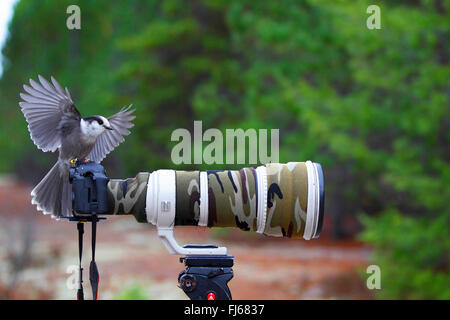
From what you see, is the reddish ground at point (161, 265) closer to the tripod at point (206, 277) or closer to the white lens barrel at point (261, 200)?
the tripod at point (206, 277)

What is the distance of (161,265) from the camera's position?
11500 mm

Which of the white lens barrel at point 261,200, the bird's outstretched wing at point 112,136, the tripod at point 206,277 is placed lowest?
the tripod at point 206,277

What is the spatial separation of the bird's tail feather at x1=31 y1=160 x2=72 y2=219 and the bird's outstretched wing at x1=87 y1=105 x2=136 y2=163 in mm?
142

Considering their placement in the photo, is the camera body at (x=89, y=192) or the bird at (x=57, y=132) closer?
the camera body at (x=89, y=192)

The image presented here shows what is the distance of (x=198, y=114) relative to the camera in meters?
12.7

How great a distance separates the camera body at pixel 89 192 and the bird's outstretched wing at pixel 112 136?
40 cm

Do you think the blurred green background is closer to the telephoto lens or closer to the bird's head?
the telephoto lens

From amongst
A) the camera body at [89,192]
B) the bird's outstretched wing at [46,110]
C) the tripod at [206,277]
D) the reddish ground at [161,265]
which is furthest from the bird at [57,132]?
the reddish ground at [161,265]

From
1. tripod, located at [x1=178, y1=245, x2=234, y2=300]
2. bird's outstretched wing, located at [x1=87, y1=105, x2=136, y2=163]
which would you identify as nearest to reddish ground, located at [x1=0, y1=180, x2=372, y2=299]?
bird's outstretched wing, located at [x1=87, y1=105, x2=136, y2=163]

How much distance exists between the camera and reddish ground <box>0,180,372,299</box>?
25.5 ft

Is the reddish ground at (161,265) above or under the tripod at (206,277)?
under

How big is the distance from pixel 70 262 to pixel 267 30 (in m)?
6.17

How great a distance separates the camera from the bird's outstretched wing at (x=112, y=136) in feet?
7.75

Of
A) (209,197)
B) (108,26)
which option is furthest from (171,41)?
(209,197)
